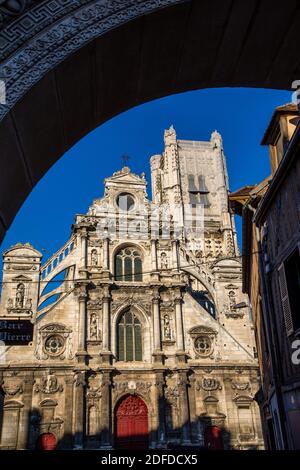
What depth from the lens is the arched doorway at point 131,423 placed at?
24.7 metres

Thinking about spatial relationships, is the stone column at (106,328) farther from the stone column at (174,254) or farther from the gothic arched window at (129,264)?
the stone column at (174,254)

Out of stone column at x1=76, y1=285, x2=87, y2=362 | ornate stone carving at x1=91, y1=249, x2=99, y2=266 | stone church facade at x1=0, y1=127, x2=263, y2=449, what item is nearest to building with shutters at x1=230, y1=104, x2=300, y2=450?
stone church facade at x1=0, y1=127, x2=263, y2=449

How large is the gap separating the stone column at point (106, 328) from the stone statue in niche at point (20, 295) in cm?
496

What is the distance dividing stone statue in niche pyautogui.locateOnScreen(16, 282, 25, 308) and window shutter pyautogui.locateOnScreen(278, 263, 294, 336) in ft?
69.1

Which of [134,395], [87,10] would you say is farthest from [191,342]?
[87,10]

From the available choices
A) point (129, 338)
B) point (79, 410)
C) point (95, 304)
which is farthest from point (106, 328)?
point (79, 410)

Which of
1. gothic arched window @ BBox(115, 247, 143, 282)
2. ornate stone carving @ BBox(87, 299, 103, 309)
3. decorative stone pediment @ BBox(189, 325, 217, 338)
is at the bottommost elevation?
decorative stone pediment @ BBox(189, 325, 217, 338)

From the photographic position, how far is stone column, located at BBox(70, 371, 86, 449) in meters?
23.7

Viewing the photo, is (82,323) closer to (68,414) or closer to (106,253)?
(106,253)

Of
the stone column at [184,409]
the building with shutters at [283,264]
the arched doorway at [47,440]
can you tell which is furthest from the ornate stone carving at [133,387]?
the building with shutters at [283,264]

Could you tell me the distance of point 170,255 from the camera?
99.8 feet

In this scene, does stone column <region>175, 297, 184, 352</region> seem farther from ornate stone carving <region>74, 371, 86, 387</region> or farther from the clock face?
the clock face

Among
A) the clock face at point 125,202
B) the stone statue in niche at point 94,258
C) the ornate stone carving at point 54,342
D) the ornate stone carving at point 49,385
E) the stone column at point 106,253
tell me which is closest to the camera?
the ornate stone carving at point 49,385

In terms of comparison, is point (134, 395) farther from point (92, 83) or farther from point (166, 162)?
point (166, 162)
